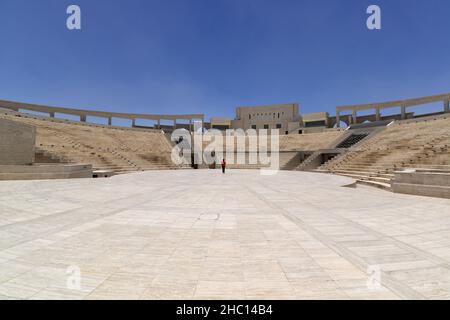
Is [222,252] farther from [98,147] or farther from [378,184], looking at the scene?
[98,147]

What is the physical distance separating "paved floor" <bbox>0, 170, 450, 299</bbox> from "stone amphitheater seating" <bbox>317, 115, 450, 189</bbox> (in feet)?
34.3

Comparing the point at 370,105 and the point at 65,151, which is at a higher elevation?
the point at 370,105

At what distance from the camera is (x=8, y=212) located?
680 cm

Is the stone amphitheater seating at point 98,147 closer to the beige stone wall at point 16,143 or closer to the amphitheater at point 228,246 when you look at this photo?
the beige stone wall at point 16,143

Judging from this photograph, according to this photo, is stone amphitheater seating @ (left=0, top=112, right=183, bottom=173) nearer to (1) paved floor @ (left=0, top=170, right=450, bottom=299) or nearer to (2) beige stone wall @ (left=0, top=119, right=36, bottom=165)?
(2) beige stone wall @ (left=0, top=119, right=36, bottom=165)

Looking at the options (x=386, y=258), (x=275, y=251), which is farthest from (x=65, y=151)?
(x=386, y=258)

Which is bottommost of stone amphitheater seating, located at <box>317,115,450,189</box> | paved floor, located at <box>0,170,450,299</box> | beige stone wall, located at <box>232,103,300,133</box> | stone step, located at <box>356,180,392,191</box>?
paved floor, located at <box>0,170,450,299</box>

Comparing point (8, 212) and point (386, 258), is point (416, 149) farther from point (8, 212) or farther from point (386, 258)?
point (8, 212)

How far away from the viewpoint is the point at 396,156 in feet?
66.8

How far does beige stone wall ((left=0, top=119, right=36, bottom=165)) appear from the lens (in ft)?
51.0

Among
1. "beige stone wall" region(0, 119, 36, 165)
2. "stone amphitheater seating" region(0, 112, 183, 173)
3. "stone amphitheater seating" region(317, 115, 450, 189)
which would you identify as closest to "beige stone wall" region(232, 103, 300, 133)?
"stone amphitheater seating" region(0, 112, 183, 173)

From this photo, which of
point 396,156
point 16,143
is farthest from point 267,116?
point 16,143
